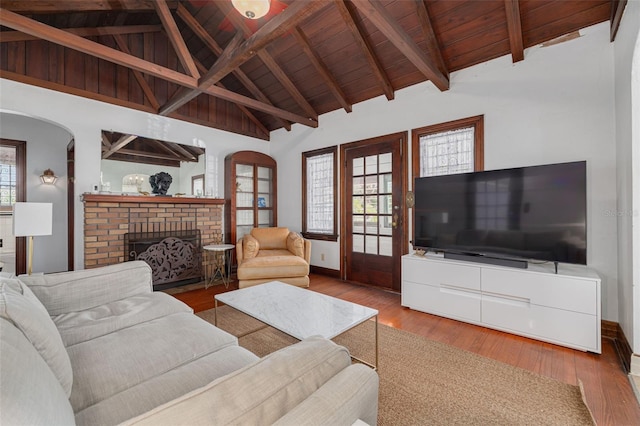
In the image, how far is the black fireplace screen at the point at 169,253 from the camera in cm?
355

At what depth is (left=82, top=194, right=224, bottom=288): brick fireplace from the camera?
327cm

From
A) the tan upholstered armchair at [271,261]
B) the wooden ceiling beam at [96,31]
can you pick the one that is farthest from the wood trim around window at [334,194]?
the wooden ceiling beam at [96,31]

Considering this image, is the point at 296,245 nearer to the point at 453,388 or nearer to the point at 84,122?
the point at 453,388

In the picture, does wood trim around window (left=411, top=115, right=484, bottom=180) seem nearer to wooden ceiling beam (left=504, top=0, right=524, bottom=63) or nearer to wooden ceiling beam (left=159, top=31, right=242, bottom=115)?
wooden ceiling beam (left=504, top=0, right=524, bottom=63)

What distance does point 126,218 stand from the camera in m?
3.52

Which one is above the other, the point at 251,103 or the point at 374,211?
the point at 251,103

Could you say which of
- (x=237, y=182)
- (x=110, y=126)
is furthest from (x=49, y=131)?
(x=237, y=182)

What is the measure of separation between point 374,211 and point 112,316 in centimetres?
303

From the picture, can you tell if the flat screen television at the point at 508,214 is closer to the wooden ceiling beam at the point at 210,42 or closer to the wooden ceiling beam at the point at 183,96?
the wooden ceiling beam at the point at 183,96

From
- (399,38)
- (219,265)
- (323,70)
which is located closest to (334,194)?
(323,70)

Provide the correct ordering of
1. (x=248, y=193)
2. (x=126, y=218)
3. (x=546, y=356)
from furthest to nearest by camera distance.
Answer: (x=248, y=193)
(x=126, y=218)
(x=546, y=356)

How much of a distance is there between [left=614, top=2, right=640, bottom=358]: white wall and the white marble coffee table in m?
1.73

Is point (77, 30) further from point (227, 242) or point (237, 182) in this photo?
point (227, 242)

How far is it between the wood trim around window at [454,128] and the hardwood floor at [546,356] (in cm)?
163
